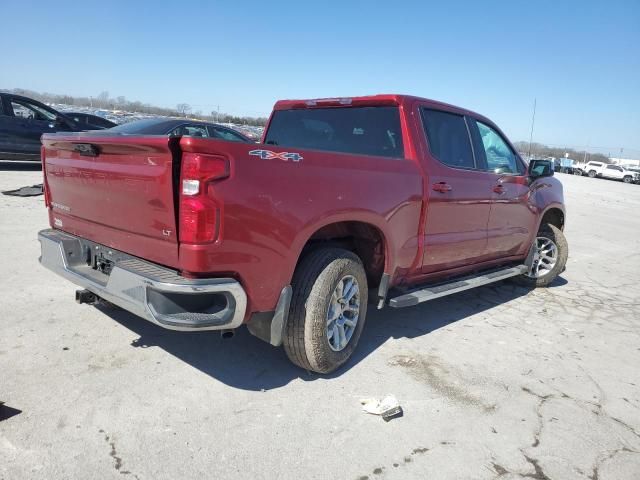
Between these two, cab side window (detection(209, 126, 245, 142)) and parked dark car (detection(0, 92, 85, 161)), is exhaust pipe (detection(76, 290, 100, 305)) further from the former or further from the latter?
parked dark car (detection(0, 92, 85, 161))

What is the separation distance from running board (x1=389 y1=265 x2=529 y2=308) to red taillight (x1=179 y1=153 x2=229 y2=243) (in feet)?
5.41

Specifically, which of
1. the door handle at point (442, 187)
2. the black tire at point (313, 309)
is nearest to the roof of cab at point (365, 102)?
the door handle at point (442, 187)

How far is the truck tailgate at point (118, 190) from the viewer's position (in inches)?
104

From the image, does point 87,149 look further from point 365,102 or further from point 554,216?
point 554,216

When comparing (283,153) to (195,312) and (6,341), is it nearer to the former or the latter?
(195,312)

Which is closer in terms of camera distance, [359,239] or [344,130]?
[359,239]

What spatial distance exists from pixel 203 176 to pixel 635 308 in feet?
17.4

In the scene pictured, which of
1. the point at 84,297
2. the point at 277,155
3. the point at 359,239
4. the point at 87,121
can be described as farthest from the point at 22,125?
the point at 277,155

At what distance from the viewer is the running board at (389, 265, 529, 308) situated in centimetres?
373

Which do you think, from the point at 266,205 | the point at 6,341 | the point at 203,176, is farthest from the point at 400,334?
the point at 6,341

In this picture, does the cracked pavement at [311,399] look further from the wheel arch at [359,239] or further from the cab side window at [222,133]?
the cab side window at [222,133]

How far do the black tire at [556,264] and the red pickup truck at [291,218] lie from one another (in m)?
1.38

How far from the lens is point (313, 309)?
3.13m

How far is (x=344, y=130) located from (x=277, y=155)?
1688 millimetres
